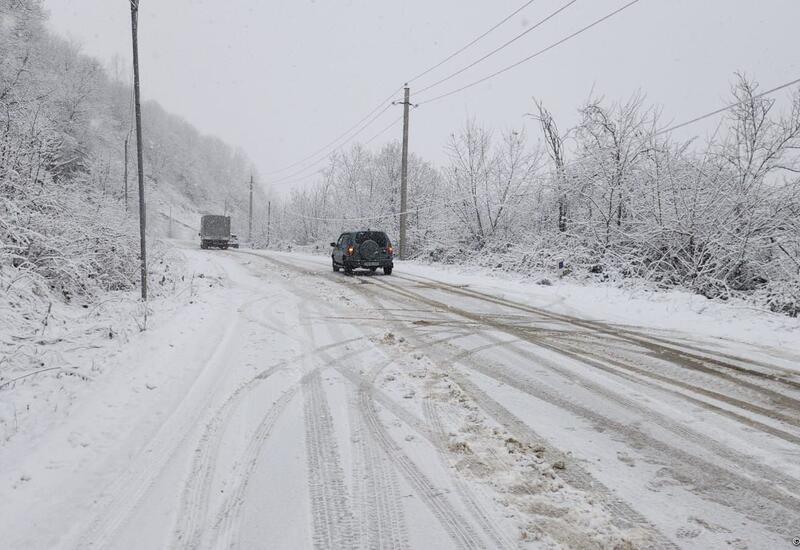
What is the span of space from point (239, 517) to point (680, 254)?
13.8 metres

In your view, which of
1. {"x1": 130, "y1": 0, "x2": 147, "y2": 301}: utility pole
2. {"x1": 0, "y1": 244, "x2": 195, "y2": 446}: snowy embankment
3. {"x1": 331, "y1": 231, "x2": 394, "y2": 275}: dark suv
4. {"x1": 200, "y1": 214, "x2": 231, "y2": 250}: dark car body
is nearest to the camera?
{"x1": 0, "y1": 244, "x2": 195, "y2": 446}: snowy embankment

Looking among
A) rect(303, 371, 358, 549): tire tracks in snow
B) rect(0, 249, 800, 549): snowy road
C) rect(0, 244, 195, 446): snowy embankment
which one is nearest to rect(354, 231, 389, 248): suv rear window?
rect(0, 244, 195, 446): snowy embankment

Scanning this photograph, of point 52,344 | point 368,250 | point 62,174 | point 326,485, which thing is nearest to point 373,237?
point 368,250

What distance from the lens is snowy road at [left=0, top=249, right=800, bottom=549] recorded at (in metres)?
2.42

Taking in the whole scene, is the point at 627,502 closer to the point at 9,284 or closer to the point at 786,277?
the point at 9,284

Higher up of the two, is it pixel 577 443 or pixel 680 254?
pixel 680 254

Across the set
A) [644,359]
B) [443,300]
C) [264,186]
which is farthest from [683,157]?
[264,186]

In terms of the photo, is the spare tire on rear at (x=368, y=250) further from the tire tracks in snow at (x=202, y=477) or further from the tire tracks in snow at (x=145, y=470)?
the tire tracks in snow at (x=202, y=477)

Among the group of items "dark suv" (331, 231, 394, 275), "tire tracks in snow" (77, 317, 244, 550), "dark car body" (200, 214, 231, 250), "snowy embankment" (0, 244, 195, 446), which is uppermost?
"dark car body" (200, 214, 231, 250)

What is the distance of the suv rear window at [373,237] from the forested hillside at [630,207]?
524cm

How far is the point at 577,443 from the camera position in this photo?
3436 mm

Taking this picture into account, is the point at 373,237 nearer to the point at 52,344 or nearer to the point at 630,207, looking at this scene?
the point at 630,207

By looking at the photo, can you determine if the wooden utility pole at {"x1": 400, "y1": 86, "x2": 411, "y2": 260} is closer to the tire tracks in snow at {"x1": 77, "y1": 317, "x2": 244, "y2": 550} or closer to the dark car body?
the tire tracks in snow at {"x1": 77, "y1": 317, "x2": 244, "y2": 550}

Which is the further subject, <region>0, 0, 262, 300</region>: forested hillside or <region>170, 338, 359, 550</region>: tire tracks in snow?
<region>0, 0, 262, 300</region>: forested hillside
